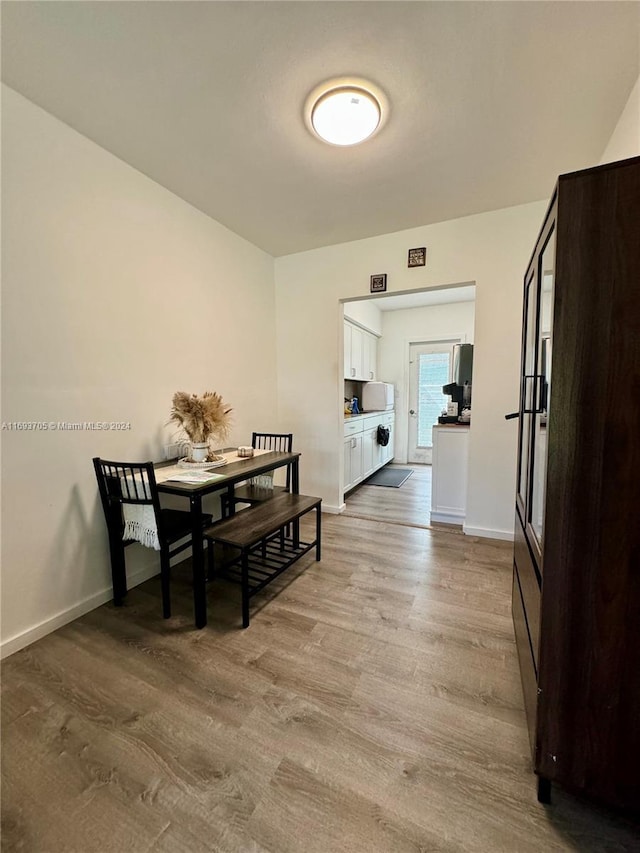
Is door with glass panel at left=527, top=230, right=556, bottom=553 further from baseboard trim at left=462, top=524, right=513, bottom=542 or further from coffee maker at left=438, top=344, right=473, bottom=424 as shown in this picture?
coffee maker at left=438, top=344, right=473, bottom=424

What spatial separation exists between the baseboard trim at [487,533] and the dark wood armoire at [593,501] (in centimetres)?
214

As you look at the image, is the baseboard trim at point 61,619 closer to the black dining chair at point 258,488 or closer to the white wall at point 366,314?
the black dining chair at point 258,488

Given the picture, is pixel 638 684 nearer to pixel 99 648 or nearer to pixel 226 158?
pixel 99 648

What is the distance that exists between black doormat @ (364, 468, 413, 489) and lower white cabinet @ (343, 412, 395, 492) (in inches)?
4.5

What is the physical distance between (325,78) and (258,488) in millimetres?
2542

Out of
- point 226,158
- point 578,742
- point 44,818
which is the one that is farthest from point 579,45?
point 44,818

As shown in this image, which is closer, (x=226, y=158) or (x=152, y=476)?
(x=152, y=476)

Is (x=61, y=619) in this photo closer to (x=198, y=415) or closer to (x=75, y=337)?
(x=198, y=415)

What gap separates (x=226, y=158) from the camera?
2.13 metres

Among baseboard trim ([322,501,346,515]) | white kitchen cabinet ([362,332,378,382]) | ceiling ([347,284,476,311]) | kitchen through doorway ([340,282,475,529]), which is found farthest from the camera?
white kitchen cabinet ([362,332,378,382])

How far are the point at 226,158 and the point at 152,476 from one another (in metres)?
1.99

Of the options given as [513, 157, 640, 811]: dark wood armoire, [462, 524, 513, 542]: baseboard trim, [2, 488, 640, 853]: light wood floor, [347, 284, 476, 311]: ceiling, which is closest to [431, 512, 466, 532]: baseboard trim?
[462, 524, 513, 542]: baseboard trim

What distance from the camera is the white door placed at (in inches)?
229

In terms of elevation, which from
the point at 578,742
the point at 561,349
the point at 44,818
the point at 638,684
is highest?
the point at 561,349
